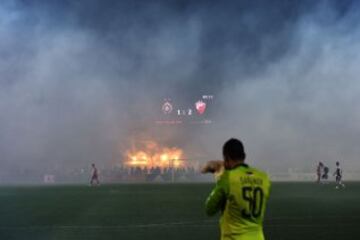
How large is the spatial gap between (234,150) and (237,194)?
43cm

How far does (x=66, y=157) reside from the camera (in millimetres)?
99375

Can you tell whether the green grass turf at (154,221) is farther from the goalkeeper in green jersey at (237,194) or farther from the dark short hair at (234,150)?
the dark short hair at (234,150)

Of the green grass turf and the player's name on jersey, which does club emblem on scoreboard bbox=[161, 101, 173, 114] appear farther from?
the player's name on jersey

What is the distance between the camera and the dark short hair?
20.4 ft

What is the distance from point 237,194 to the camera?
6.22 metres

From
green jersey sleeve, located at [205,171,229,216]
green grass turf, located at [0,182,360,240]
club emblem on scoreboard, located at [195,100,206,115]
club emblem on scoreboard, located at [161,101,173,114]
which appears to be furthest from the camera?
club emblem on scoreboard, located at [195,100,206,115]

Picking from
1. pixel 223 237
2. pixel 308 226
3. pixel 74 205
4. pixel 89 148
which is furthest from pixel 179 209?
pixel 89 148

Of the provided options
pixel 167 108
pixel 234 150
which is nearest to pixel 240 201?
pixel 234 150

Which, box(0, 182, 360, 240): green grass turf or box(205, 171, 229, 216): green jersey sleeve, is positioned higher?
box(205, 171, 229, 216): green jersey sleeve

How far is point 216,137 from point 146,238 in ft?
288

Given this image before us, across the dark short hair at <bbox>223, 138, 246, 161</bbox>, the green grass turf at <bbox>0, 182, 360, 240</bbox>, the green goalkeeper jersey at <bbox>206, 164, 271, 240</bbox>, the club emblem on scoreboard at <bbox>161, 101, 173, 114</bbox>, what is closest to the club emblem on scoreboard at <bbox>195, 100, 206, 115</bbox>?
the club emblem on scoreboard at <bbox>161, 101, 173, 114</bbox>

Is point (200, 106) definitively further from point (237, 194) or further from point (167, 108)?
point (237, 194)

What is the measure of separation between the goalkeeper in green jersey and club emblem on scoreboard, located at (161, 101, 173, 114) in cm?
9732

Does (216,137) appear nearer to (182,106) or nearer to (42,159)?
(182,106)
